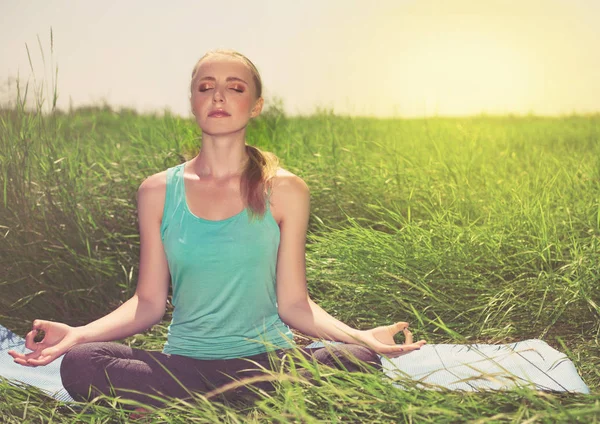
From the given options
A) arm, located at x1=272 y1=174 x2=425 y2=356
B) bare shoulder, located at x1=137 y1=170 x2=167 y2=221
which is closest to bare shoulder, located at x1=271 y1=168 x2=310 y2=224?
arm, located at x1=272 y1=174 x2=425 y2=356

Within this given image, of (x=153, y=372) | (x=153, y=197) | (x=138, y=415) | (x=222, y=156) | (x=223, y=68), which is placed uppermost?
(x=223, y=68)

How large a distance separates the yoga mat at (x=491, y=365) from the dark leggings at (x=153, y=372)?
0.31 m

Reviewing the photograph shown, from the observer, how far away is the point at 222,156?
7.73 feet

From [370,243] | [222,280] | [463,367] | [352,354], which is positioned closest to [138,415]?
[222,280]

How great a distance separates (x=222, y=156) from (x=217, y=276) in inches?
15.4

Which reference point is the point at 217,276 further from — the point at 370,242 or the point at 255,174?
the point at 370,242

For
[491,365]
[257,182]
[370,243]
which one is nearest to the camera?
[257,182]

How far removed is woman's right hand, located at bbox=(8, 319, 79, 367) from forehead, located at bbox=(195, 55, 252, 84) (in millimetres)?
890

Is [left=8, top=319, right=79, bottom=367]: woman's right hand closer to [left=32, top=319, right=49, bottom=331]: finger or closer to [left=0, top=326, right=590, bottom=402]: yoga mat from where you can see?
[left=32, top=319, right=49, bottom=331]: finger

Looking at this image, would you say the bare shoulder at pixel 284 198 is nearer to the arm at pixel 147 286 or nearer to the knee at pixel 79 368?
the arm at pixel 147 286

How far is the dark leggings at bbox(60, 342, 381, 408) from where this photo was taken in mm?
2209

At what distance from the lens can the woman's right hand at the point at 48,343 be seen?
6.82 feet

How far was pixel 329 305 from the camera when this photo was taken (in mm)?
3311

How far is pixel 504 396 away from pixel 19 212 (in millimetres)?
2594
